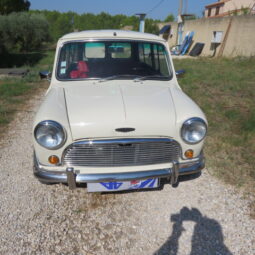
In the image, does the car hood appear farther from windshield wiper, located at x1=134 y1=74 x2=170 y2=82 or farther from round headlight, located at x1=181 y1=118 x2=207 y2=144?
windshield wiper, located at x1=134 y1=74 x2=170 y2=82

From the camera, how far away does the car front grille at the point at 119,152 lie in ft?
6.88

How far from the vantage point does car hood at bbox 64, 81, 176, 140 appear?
2.06 metres

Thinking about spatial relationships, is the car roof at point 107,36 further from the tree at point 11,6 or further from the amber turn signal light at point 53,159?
the tree at point 11,6

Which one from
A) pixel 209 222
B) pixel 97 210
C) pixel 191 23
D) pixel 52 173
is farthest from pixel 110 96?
pixel 191 23

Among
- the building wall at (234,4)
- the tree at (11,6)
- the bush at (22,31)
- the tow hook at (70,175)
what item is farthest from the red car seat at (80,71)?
the building wall at (234,4)

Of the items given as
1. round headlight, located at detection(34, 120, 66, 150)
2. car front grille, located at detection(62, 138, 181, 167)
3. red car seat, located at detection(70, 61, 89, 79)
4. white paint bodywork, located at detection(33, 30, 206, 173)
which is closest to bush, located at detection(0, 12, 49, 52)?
red car seat, located at detection(70, 61, 89, 79)

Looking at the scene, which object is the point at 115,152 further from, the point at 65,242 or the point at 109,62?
the point at 109,62

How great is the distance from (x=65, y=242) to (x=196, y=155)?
1.55 metres

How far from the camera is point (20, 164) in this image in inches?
129

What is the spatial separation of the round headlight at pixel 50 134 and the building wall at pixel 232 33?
12.2 meters

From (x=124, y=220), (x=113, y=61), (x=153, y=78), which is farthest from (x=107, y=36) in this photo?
(x=124, y=220)

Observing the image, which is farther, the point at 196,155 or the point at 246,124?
the point at 246,124

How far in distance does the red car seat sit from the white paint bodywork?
0.25 m

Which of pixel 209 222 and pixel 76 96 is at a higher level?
pixel 76 96
